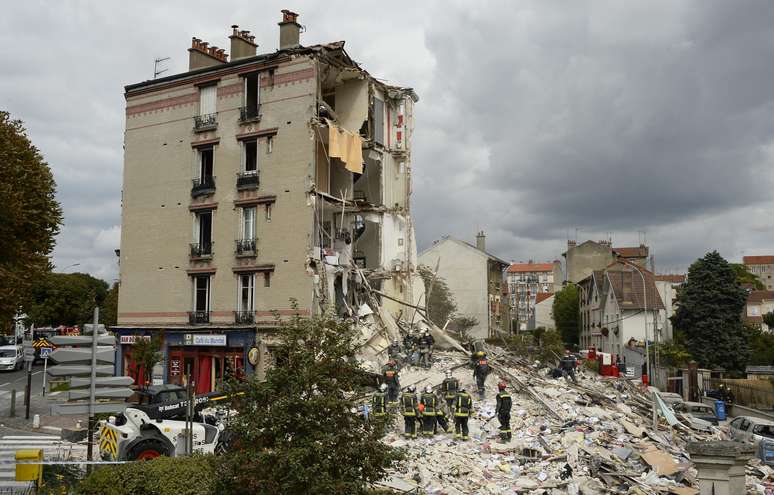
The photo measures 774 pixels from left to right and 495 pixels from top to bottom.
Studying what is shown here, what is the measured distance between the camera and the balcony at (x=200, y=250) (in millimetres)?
34344

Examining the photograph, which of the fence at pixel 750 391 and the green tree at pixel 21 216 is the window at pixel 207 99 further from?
the fence at pixel 750 391

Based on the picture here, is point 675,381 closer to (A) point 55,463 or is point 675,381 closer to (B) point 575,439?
(B) point 575,439

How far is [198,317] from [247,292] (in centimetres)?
306

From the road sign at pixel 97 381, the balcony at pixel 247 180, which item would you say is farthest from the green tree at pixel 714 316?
the road sign at pixel 97 381

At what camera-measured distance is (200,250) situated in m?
34.6

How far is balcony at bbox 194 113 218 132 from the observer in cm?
3491

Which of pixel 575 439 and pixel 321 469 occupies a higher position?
pixel 321 469

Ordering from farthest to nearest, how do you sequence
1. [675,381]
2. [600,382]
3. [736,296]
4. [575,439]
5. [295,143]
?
[736,296] → [675,381] → [295,143] → [600,382] → [575,439]

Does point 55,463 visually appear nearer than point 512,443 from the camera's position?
Yes

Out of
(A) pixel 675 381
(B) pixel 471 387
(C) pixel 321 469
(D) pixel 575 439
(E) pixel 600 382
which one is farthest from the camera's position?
(A) pixel 675 381

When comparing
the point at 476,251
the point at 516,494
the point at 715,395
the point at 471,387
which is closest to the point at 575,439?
the point at 516,494

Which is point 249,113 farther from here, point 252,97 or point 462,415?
point 462,415

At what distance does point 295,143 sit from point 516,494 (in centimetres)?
2079

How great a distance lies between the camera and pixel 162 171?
3644 centimetres
